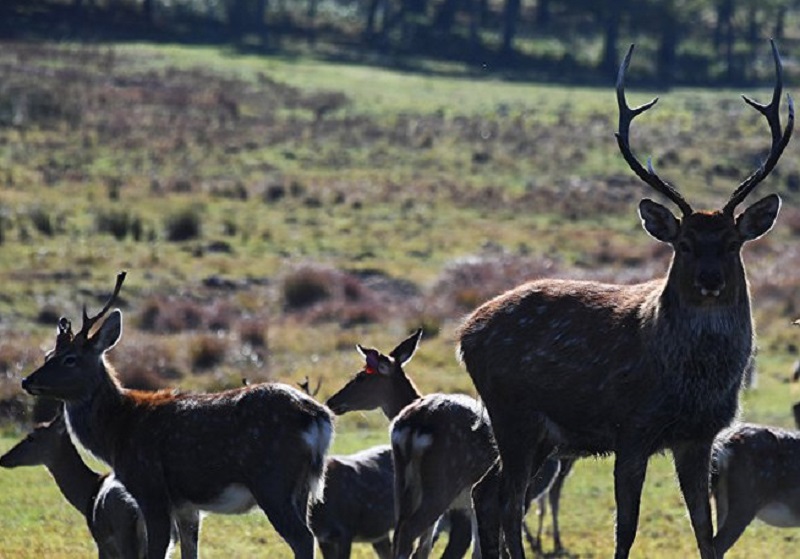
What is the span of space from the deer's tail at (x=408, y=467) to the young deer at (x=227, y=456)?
1.14m

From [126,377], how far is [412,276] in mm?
11693

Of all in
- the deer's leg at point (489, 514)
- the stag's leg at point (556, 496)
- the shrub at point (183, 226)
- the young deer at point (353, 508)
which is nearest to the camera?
the deer's leg at point (489, 514)

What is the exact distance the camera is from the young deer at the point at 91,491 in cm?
1281

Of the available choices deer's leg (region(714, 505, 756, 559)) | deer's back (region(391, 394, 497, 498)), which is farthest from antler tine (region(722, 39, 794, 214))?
deer's leg (region(714, 505, 756, 559))

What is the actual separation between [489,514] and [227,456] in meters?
1.82

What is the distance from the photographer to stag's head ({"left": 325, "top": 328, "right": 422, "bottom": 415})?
15.2 m

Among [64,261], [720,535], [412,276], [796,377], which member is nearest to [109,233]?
[64,261]

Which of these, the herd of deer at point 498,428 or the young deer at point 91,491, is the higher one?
the herd of deer at point 498,428

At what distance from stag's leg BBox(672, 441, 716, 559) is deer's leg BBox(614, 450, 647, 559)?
0.40 metres

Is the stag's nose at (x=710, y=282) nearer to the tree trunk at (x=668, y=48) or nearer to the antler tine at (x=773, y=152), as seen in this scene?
the antler tine at (x=773, y=152)

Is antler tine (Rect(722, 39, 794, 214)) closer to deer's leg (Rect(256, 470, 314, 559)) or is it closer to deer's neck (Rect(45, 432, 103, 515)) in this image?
deer's leg (Rect(256, 470, 314, 559))

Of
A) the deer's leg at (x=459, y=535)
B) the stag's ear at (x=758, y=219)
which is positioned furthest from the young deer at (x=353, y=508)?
the stag's ear at (x=758, y=219)

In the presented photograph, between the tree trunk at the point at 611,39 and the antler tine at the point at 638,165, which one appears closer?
the antler tine at the point at 638,165

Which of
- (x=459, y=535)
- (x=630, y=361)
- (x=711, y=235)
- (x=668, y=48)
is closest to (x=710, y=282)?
(x=711, y=235)
